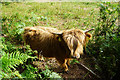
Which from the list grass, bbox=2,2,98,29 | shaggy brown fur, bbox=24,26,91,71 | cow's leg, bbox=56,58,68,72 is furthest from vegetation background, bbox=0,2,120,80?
cow's leg, bbox=56,58,68,72

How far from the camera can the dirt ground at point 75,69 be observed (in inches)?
145

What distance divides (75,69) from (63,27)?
2.87 m

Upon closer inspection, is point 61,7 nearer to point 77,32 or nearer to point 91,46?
point 91,46

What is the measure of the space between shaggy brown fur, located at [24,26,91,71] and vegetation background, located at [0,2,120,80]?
1.23 feet

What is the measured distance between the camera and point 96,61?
3.96 metres

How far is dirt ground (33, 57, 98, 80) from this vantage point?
12.1 feet

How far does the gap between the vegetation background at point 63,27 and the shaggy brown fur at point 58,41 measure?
375 millimetres

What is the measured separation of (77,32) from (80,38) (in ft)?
0.61

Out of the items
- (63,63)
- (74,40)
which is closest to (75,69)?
(63,63)

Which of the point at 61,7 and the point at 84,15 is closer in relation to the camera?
the point at 84,15

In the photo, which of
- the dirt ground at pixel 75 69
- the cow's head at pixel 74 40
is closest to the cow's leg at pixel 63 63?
the dirt ground at pixel 75 69

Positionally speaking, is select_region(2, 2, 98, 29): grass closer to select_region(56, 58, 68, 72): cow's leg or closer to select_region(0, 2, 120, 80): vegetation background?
select_region(0, 2, 120, 80): vegetation background

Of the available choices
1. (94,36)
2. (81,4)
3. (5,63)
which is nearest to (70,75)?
(94,36)

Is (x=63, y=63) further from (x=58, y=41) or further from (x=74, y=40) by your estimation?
(x=74, y=40)
